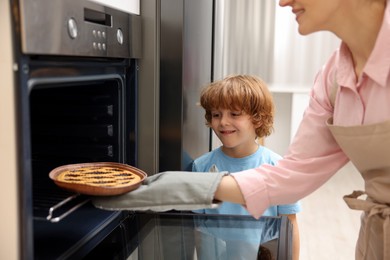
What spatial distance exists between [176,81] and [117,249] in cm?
49

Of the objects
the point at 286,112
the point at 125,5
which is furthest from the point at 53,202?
the point at 286,112

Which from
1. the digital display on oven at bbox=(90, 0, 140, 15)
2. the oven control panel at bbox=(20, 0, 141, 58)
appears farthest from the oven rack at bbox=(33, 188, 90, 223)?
the digital display on oven at bbox=(90, 0, 140, 15)

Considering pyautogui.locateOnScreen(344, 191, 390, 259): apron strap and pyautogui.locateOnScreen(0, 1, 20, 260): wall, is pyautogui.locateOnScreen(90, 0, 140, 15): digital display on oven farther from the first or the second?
pyautogui.locateOnScreen(344, 191, 390, 259): apron strap

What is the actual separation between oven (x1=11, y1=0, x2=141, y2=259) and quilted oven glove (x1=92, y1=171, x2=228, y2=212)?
6 cm

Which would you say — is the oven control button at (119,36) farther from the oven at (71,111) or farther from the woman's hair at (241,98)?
the woman's hair at (241,98)

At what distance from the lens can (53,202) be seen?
93 cm

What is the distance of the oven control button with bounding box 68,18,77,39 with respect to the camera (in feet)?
2.69

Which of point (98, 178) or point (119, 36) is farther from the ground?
point (119, 36)

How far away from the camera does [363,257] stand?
104cm

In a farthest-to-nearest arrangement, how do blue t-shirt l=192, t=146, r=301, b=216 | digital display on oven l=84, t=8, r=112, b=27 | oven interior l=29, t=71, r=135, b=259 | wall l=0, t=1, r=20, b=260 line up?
blue t-shirt l=192, t=146, r=301, b=216 → oven interior l=29, t=71, r=135, b=259 → digital display on oven l=84, t=8, r=112, b=27 → wall l=0, t=1, r=20, b=260

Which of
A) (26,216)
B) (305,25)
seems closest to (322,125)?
(305,25)

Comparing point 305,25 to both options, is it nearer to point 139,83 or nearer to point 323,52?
point 139,83

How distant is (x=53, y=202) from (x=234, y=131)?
2.51ft

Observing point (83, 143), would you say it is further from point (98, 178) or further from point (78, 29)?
point (78, 29)
